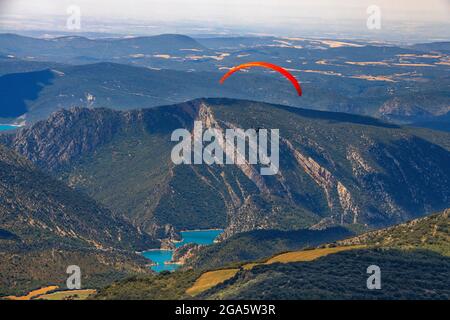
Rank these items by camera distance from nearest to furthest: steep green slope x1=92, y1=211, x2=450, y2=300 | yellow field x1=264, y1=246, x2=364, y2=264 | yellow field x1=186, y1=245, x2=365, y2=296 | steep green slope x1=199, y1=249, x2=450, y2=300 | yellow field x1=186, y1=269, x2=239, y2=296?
steep green slope x1=199, y1=249, x2=450, y2=300 → steep green slope x1=92, y1=211, x2=450, y2=300 → yellow field x1=186, y1=269, x2=239, y2=296 → yellow field x1=186, y1=245, x2=365, y2=296 → yellow field x1=264, y1=246, x2=364, y2=264

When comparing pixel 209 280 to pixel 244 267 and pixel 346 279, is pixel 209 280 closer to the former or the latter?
pixel 244 267

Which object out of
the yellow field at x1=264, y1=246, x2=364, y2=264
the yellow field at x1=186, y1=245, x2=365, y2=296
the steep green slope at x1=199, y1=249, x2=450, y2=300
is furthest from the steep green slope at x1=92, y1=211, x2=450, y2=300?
the yellow field at x1=264, y1=246, x2=364, y2=264

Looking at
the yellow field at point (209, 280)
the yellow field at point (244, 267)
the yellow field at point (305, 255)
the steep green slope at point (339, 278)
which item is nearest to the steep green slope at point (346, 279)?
the steep green slope at point (339, 278)

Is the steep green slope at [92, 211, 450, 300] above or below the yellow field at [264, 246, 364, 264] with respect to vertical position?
above

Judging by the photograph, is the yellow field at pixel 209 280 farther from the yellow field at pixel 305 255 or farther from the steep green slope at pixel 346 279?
the yellow field at pixel 305 255

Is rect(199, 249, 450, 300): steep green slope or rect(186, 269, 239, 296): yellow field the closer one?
rect(199, 249, 450, 300): steep green slope

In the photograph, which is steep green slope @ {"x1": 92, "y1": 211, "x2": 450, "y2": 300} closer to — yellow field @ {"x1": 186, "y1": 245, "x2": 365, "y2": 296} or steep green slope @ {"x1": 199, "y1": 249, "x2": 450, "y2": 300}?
steep green slope @ {"x1": 199, "y1": 249, "x2": 450, "y2": 300}
